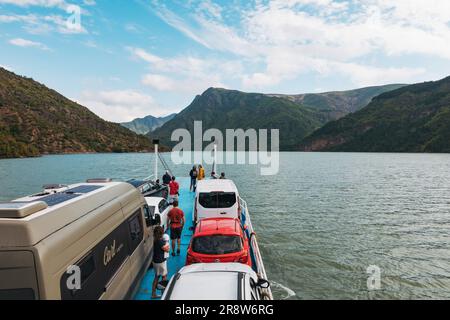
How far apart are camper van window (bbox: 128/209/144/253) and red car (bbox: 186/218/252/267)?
1.38m

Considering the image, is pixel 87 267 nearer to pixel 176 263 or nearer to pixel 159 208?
pixel 176 263

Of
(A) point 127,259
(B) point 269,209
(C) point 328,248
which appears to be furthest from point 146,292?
(B) point 269,209

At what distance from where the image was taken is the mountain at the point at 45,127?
449 ft

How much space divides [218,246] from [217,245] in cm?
4

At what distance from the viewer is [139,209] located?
8625 mm

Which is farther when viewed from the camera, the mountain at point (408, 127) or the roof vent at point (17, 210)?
the mountain at point (408, 127)

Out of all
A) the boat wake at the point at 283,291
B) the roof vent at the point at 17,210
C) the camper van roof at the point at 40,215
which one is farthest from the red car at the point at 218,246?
the roof vent at the point at 17,210

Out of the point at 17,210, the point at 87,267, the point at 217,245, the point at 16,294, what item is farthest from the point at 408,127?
the point at 16,294

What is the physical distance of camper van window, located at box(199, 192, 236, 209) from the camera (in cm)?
1258

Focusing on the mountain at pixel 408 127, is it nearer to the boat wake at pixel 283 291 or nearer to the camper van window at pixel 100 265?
the boat wake at pixel 283 291

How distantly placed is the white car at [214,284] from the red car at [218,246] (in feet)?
6.07

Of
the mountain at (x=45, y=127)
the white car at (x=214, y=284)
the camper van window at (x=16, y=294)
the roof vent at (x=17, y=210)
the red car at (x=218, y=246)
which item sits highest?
the mountain at (x=45, y=127)

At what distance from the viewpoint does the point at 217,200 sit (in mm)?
12617
